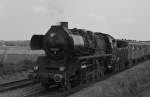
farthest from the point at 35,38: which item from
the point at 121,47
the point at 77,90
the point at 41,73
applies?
the point at 121,47

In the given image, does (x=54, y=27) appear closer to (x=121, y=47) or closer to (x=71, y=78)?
(x=71, y=78)

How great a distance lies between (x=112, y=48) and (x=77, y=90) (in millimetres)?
7981

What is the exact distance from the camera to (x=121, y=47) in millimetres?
26375

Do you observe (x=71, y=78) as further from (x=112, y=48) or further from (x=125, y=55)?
(x=125, y=55)

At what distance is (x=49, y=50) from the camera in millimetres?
15672

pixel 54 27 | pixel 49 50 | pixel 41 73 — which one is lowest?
pixel 41 73

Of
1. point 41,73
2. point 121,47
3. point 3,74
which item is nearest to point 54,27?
point 41,73

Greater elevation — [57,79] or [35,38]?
[35,38]

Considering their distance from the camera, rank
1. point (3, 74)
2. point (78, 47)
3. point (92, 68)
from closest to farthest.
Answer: point (78, 47) → point (92, 68) → point (3, 74)

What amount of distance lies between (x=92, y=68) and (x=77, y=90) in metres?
3.27

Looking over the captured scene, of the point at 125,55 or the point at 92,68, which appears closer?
the point at 92,68

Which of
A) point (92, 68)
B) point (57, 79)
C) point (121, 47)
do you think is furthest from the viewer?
point (121, 47)

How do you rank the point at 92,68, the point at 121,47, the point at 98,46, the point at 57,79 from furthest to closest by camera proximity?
the point at 121,47 → the point at 98,46 → the point at 92,68 → the point at 57,79

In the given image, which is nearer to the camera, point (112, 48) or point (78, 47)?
point (78, 47)
